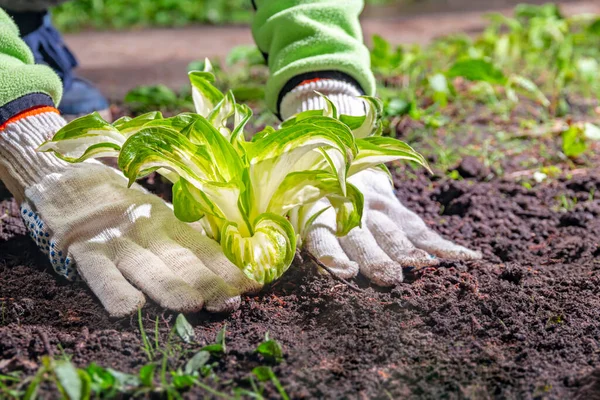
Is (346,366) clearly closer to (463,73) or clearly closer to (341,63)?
(341,63)

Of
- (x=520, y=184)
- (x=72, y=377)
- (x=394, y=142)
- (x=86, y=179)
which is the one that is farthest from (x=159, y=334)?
(x=520, y=184)

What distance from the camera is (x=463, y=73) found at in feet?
9.72

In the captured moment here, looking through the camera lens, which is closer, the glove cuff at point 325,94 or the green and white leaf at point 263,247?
the green and white leaf at point 263,247

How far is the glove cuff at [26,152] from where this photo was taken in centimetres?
182

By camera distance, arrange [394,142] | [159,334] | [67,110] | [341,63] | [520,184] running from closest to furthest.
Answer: [159,334] → [394,142] → [341,63] → [520,184] → [67,110]

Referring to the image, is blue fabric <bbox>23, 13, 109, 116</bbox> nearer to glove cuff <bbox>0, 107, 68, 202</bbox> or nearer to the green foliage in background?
glove cuff <bbox>0, 107, 68, 202</bbox>

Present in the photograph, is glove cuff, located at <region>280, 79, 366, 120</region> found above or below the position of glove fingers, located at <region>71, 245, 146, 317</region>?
above

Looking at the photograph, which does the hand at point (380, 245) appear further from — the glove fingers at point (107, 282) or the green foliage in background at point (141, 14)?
the green foliage in background at point (141, 14)

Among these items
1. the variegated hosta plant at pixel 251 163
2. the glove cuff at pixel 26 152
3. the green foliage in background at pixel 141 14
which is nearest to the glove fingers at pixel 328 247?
the variegated hosta plant at pixel 251 163

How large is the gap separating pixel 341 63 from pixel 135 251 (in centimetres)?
89

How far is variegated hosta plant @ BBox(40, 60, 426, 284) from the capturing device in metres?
1.49

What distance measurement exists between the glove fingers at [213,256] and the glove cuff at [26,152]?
14.5 inches

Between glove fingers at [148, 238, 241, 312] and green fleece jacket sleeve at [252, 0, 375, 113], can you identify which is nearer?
glove fingers at [148, 238, 241, 312]

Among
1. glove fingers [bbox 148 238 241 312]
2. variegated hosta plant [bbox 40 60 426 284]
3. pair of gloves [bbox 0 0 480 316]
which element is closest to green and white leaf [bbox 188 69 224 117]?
variegated hosta plant [bbox 40 60 426 284]
